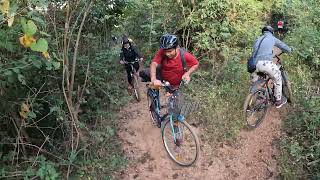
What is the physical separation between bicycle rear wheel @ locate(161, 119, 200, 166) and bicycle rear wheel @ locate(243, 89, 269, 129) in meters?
1.43

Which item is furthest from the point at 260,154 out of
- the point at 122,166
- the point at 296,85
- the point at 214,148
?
the point at 122,166

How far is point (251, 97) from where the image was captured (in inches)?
275

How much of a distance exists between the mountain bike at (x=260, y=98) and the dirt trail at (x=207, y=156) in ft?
0.65

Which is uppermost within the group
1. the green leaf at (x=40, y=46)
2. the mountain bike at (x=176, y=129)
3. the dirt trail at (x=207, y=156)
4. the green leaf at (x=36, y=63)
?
the green leaf at (x=40, y=46)

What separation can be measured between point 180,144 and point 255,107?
70.8 inches

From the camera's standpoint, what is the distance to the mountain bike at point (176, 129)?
5859 mm

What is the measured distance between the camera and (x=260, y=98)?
7.05 metres

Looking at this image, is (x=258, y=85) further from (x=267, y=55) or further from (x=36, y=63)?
(x=36, y=63)

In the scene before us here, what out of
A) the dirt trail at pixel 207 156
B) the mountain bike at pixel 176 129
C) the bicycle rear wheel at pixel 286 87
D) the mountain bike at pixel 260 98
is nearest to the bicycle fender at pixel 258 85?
the mountain bike at pixel 260 98

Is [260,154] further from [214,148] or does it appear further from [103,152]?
[103,152]

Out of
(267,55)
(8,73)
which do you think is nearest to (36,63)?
(8,73)

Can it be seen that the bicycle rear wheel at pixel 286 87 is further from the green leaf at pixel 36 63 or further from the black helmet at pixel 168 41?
the green leaf at pixel 36 63

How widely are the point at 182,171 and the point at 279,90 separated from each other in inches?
97.6

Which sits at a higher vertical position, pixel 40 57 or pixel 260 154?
pixel 40 57
